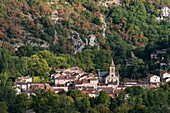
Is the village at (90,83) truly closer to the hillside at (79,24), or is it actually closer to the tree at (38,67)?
the tree at (38,67)

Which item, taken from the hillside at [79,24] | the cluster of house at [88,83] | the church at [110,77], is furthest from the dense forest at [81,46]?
the church at [110,77]

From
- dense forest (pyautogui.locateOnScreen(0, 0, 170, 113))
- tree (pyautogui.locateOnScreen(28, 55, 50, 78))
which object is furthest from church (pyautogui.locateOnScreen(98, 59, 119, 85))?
tree (pyautogui.locateOnScreen(28, 55, 50, 78))

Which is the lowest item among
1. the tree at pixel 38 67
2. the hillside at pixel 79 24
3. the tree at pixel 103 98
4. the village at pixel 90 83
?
the tree at pixel 103 98

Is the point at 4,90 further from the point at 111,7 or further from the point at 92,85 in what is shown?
the point at 111,7

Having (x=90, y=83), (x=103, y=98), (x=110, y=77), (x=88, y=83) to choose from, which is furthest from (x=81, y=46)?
(x=103, y=98)

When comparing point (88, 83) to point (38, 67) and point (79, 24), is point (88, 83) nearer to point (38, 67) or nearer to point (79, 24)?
point (38, 67)

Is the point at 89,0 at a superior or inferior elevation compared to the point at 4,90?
superior

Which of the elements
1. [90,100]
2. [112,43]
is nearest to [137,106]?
[90,100]
